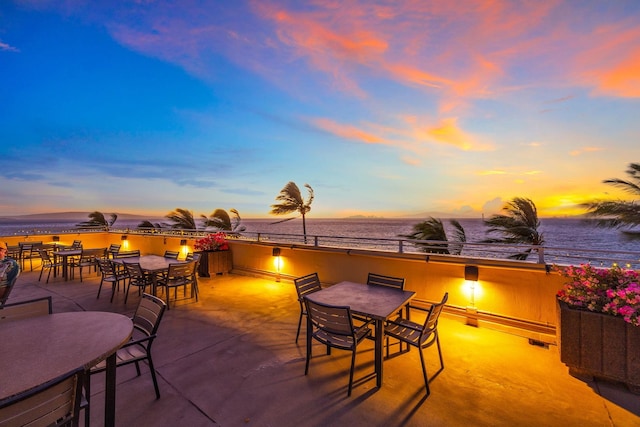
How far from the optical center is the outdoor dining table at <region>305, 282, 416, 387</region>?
7.75ft

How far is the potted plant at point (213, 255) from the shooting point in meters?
6.52

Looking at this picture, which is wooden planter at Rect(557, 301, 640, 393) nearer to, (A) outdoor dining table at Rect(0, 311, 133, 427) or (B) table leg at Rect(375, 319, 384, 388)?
(B) table leg at Rect(375, 319, 384, 388)

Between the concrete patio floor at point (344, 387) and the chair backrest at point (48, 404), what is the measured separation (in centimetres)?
93

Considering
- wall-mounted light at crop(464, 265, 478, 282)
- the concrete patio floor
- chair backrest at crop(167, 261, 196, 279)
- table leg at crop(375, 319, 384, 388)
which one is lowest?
the concrete patio floor

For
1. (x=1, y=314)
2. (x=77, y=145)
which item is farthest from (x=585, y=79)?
(x=77, y=145)

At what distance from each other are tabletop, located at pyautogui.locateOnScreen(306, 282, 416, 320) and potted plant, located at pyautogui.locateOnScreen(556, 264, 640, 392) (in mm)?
1467

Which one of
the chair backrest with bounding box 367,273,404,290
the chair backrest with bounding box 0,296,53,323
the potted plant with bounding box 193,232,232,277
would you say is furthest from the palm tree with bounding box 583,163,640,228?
the chair backrest with bounding box 0,296,53,323

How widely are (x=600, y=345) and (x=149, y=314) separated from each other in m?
4.10

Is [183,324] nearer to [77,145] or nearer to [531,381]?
[531,381]

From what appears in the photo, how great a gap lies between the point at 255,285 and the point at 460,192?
13670mm

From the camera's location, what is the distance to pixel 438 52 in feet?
17.3

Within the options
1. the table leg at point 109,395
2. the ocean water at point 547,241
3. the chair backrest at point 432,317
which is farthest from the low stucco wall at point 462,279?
the table leg at point 109,395

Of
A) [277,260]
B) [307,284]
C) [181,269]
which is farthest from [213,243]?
[307,284]

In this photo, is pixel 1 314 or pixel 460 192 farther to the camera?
pixel 460 192
